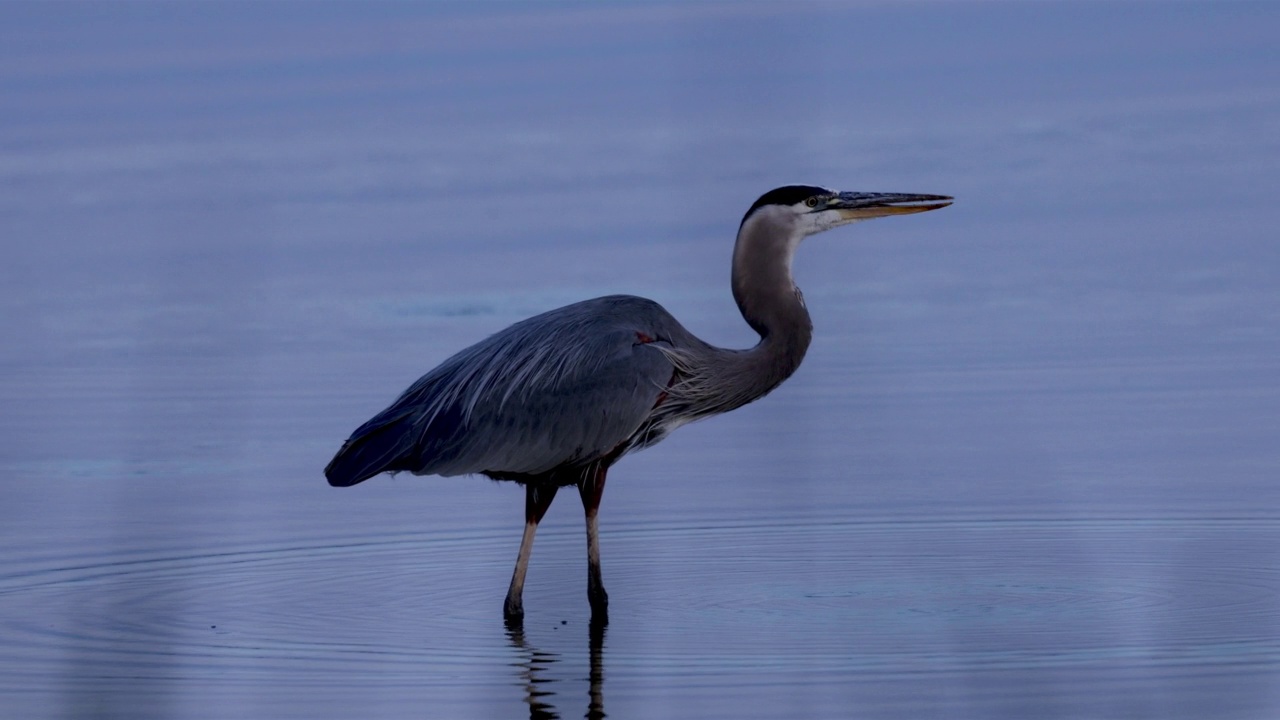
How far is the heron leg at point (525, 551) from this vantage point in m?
9.09

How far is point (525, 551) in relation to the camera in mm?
9195

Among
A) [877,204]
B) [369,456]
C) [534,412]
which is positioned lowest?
[369,456]

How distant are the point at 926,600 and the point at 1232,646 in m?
1.47

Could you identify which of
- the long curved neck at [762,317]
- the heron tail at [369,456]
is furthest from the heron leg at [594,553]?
the heron tail at [369,456]

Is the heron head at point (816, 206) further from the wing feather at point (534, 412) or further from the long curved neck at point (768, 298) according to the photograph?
the wing feather at point (534, 412)

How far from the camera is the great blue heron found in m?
9.38

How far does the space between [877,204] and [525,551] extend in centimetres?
238

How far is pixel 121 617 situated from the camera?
9.23m

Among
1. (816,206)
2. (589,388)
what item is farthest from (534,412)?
(816,206)

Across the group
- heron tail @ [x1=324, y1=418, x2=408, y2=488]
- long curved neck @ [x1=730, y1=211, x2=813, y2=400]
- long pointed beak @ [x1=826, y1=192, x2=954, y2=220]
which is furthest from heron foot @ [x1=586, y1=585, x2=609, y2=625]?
long pointed beak @ [x1=826, y1=192, x2=954, y2=220]

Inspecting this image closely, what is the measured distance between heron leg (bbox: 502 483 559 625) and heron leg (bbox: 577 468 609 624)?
0.56 ft

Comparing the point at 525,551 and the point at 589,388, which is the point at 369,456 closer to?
the point at 525,551

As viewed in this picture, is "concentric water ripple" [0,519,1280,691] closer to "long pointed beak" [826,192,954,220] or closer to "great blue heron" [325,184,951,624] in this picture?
"great blue heron" [325,184,951,624]

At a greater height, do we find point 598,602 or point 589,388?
point 589,388
